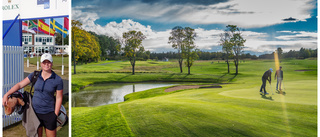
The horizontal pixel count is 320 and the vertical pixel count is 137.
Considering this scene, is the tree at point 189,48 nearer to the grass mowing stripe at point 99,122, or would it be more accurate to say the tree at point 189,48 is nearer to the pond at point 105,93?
the pond at point 105,93

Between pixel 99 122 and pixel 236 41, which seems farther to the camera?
pixel 236 41

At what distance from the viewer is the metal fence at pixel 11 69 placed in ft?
15.1

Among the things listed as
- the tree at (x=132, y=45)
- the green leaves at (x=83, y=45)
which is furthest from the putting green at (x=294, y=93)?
the green leaves at (x=83, y=45)

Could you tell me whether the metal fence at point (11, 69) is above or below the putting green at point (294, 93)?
above

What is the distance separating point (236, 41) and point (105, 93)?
3.02 metres

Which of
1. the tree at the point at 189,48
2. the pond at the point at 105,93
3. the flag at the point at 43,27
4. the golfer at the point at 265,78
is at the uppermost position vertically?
the flag at the point at 43,27

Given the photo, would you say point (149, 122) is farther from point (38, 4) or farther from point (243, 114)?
point (38, 4)

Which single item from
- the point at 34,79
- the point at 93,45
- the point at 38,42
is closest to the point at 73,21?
the point at 93,45

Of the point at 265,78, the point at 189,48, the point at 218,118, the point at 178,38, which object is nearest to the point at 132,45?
the point at 178,38

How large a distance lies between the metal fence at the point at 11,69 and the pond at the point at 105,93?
1.24 meters

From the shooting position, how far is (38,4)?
4332 millimetres

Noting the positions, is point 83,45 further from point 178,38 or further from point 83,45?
point 178,38

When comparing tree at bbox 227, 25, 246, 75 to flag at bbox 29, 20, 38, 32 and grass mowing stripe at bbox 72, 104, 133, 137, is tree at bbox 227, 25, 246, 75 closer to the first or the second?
grass mowing stripe at bbox 72, 104, 133, 137

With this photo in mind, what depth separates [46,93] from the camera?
10.2 feet
